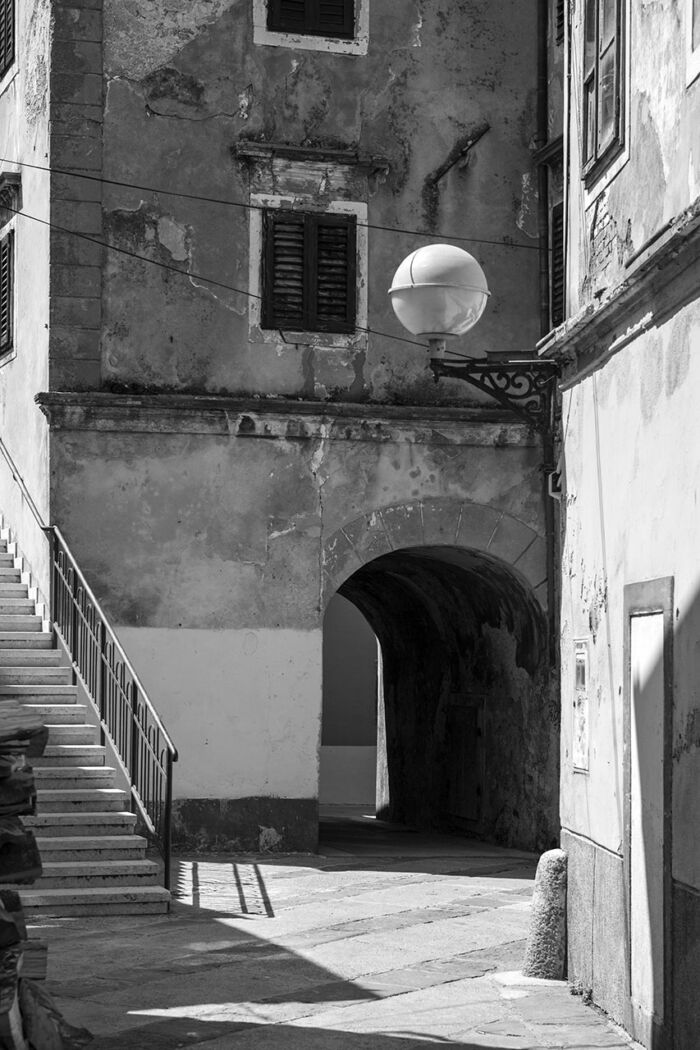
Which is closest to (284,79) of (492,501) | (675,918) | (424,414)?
(424,414)

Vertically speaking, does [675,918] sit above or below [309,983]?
above

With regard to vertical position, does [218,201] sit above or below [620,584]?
above

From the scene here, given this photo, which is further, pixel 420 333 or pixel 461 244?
pixel 461 244

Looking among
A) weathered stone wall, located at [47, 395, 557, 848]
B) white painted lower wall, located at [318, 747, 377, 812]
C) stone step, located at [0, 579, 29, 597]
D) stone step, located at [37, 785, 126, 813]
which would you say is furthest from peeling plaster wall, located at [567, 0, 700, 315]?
white painted lower wall, located at [318, 747, 377, 812]

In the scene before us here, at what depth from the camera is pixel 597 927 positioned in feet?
29.2

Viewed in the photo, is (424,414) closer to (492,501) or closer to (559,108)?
(492,501)

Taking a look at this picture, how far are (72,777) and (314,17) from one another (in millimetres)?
8043

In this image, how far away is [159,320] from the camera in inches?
651

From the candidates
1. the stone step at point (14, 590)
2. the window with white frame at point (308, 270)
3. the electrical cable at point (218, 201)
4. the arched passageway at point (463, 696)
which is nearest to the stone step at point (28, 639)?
the stone step at point (14, 590)

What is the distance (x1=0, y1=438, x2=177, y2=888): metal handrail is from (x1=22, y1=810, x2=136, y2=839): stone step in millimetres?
204

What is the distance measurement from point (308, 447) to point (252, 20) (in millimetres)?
4290

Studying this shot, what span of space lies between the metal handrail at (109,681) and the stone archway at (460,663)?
8.12ft

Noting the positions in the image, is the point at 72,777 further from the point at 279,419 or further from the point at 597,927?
the point at 597,927

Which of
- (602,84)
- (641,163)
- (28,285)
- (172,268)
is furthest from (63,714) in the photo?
(641,163)
